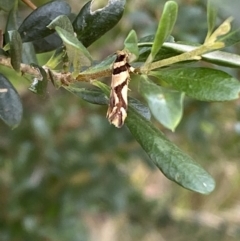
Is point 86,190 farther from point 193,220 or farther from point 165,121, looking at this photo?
point 165,121

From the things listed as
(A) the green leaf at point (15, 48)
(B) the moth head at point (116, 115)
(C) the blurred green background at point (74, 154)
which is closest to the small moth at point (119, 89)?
(B) the moth head at point (116, 115)

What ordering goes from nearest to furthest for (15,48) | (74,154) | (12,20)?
(15,48), (12,20), (74,154)

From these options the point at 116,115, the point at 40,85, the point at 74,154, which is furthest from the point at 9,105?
the point at 74,154

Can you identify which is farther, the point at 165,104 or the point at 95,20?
the point at 95,20

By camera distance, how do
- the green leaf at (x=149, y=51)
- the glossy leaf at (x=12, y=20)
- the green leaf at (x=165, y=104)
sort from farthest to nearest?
the glossy leaf at (x=12, y=20), the green leaf at (x=149, y=51), the green leaf at (x=165, y=104)

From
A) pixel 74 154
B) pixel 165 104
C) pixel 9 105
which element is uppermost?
pixel 165 104

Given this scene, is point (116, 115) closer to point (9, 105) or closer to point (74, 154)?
point (9, 105)

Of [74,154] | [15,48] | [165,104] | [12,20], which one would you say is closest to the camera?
[165,104]

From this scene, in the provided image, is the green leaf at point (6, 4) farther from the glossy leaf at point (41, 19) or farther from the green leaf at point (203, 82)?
the green leaf at point (203, 82)
